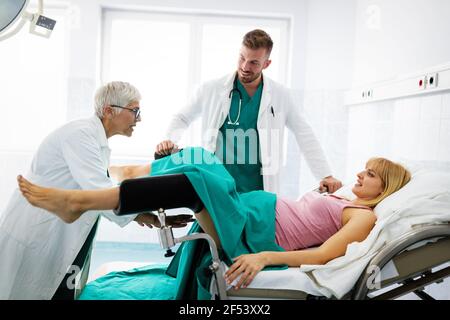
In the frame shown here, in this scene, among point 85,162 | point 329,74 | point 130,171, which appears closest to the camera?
point 85,162

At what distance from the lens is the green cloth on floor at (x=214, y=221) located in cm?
136

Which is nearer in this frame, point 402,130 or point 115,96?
point 115,96

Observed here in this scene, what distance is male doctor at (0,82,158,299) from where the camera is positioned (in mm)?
1516

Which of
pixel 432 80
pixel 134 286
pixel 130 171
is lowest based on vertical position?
pixel 134 286

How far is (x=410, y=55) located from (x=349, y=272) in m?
1.54

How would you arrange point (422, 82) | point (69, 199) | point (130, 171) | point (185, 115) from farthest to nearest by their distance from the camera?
1. point (185, 115)
2. point (422, 82)
3. point (130, 171)
4. point (69, 199)

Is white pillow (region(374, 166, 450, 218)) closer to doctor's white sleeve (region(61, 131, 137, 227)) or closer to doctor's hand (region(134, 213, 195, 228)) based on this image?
doctor's hand (region(134, 213, 195, 228))

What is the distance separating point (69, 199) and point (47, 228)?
384 mm

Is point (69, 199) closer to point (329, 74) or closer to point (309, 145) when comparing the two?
point (309, 145)

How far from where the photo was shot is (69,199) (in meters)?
1.25

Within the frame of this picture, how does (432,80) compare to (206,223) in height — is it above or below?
above

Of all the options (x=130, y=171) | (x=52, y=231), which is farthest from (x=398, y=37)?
(x=52, y=231)

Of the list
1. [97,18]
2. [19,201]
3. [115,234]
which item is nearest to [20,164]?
[115,234]
